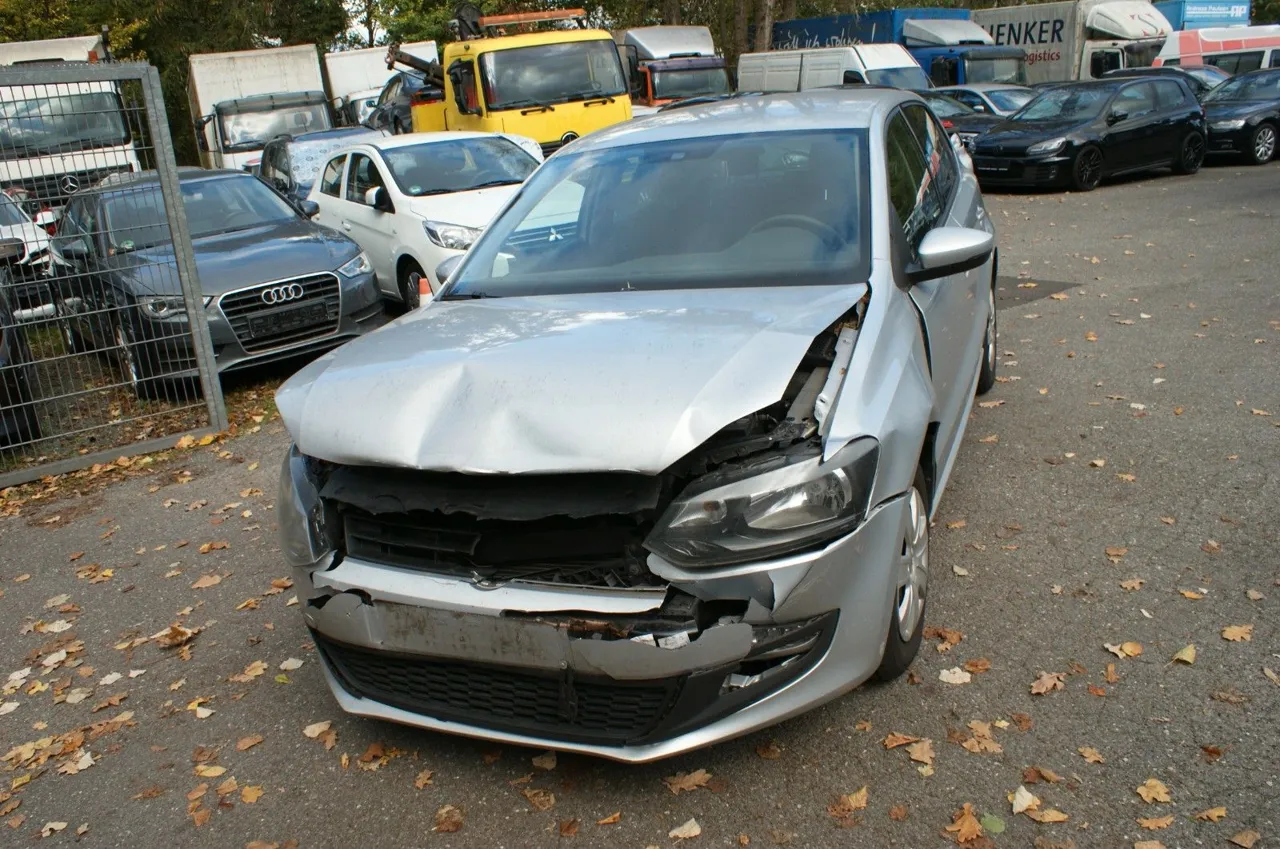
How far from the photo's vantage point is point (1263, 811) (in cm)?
294

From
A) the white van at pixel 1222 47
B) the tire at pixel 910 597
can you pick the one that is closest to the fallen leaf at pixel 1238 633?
the tire at pixel 910 597

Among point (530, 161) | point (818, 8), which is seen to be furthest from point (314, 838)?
point (818, 8)

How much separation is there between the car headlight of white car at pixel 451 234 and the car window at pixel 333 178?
2227 mm

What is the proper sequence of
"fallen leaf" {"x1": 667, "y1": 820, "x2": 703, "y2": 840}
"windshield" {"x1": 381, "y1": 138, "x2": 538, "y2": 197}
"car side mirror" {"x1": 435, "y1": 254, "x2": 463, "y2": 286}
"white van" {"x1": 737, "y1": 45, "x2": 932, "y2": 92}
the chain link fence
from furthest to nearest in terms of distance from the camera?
"white van" {"x1": 737, "y1": 45, "x2": 932, "y2": 92} < "windshield" {"x1": 381, "y1": 138, "x2": 538, "y2": 197} < the chain link fence < "car side mirror" {"x1": 435, "y1": 254, "x2": 463, "y2": 286} < "fallen leaf" {"x1": 667, "y1": 820, "x2": 703, "y2": 840}

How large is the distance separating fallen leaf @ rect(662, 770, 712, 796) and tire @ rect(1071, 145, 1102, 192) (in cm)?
1458

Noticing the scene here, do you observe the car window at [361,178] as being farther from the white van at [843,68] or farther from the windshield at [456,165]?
the white van at [843,68]

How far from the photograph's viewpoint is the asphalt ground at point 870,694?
3.14 m

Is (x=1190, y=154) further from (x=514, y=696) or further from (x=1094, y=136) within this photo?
(x=514, y=696)

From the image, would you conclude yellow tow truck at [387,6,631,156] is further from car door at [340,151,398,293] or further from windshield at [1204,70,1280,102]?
windshield at [1204,70,1280,102]

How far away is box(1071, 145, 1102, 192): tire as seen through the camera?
15.8 meters

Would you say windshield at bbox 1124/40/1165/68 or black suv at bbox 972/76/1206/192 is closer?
black suv at bbox 972/76/1206/192

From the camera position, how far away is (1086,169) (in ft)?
52.5

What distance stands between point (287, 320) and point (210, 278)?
63 cm

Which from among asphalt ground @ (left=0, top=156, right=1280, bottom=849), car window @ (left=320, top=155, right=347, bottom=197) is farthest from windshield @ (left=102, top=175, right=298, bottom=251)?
asphalt ground @ (left=0, top=156, right=1280, bottom=849)
